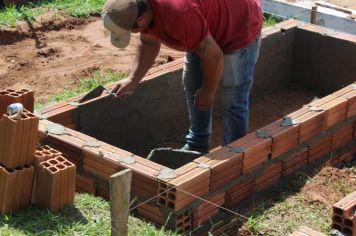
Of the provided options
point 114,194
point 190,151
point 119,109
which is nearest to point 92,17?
point 119,109

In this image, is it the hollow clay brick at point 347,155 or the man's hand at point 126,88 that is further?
the hollow clay brick at point 347,155

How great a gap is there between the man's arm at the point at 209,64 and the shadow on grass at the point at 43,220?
1132 millimetres

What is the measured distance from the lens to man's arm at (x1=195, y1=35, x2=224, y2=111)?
4.32 meters

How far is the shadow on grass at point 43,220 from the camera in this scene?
405 centimetres

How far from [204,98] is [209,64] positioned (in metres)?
0.33

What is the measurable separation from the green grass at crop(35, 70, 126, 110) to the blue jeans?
73.7 inches

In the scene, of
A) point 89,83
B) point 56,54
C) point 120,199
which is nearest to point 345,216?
point 120,199

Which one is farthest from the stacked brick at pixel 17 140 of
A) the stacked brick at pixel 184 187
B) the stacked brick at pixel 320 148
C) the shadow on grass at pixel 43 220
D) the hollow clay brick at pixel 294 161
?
the stacked brick at pixel 320 148

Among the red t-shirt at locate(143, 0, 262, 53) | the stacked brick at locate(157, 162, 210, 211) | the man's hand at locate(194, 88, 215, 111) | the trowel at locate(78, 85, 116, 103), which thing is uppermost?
the red t-shirt at locate(143, 0, 262, 53)

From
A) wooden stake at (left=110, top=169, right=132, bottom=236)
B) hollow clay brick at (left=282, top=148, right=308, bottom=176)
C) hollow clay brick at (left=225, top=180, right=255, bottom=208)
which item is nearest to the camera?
wooden stake at (left=110, top=169, right=132, bottom=236)

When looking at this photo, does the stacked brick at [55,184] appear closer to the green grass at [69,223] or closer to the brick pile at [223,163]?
the green grass at [69,223]

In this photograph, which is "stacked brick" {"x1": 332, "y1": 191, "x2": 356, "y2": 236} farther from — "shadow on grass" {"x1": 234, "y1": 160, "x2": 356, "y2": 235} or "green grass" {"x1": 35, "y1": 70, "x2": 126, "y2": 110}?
"green grass" {"x1": 35, "y1": 70, "x2": 126, "y2": 110}

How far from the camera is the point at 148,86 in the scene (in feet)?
19.2

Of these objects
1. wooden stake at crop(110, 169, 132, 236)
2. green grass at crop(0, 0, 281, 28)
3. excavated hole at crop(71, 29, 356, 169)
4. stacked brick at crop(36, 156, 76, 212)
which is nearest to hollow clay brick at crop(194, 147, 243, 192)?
excavated hole at crop(71, 29, 356, 169)
